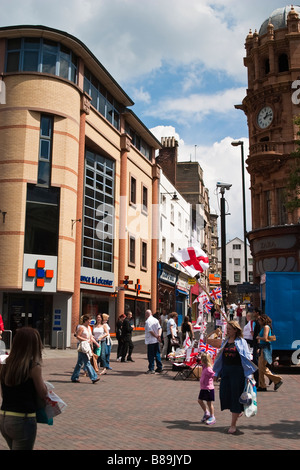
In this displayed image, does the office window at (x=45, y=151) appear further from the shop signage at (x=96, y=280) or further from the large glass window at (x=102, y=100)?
the shop signage at (x=96, y=280)

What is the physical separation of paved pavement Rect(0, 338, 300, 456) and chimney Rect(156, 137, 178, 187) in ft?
128

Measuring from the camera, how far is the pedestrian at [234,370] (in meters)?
7.34

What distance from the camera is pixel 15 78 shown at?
77.7ft

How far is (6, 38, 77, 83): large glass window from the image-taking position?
24.0 meters

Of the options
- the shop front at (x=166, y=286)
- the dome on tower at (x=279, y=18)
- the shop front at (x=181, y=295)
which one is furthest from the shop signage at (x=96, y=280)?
the dome on tower at (x=279, y=18)

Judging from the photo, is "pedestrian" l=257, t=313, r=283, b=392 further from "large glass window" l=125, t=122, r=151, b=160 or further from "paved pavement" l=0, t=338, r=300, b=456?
"large glass window" l=125, t=122, r=151, b=160

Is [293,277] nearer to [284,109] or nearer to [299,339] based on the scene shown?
[299,339]

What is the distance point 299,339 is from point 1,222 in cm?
1427

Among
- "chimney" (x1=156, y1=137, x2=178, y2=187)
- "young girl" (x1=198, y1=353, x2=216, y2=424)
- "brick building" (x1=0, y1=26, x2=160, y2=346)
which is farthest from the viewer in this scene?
"chimney" (x1=156, y1=137, x2=178, y2=187)

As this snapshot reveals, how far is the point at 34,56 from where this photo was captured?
2412 cm

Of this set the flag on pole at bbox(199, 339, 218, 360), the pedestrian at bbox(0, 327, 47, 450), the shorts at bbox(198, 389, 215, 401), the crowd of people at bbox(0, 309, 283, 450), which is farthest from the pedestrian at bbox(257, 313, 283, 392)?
the pedestrian at bbox(0, 327, 47, 450)

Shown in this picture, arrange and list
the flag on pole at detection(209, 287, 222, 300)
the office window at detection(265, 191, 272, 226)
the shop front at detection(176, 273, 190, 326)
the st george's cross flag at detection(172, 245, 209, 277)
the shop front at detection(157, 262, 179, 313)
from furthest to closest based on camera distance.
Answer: the shop front at detection(176, 273, 190, 326), the shop front at detection(157, 262, 179, 313), the office window at detection(265, 191, 272, 226), the flag on pole at detection(209, 287, 222, 300), the st george's cross flag at detection(172, 245, 209, 277)

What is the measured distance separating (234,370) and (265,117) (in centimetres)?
2861

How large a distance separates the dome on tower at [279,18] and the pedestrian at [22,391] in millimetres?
34957
